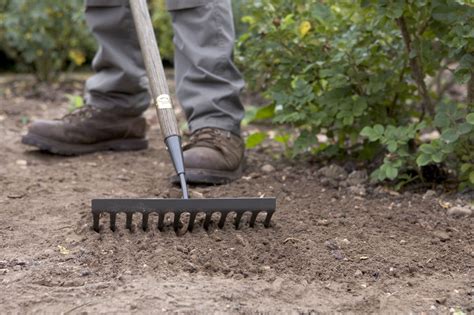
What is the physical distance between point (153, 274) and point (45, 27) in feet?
13.4

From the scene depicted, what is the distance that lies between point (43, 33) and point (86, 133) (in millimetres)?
2344

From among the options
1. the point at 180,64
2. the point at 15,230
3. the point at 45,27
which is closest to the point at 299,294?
the point at 15,230

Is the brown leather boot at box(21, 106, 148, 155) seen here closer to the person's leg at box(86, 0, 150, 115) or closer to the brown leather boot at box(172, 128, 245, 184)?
the person's leg at box(86, 0, 150, 115)

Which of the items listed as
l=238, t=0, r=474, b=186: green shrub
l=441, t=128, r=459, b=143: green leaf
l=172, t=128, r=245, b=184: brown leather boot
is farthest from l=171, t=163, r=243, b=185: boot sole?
l=441, t=128, r=459, b=143: green leaf

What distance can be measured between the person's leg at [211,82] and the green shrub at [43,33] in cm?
231

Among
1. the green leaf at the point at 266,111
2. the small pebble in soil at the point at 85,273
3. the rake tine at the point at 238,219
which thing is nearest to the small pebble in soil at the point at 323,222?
the rake tine at the point at 238,219

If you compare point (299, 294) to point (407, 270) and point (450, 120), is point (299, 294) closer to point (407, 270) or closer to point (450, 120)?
point (407, 270)

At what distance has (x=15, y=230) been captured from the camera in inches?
93.9

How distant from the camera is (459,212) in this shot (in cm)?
259

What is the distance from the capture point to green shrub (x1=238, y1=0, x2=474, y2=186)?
265 cm

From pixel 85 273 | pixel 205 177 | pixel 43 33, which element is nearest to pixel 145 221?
pixel 85 273

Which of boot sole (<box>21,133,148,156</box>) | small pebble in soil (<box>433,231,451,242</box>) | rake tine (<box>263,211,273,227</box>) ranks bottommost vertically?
small pebble in soil (<box>433,231,451,242</box>)

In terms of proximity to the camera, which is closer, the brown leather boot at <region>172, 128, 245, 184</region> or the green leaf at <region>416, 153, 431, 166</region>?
the green leaf at <region>416, 153, 431, 166</region>

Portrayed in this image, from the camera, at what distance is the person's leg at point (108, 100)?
347 cm
